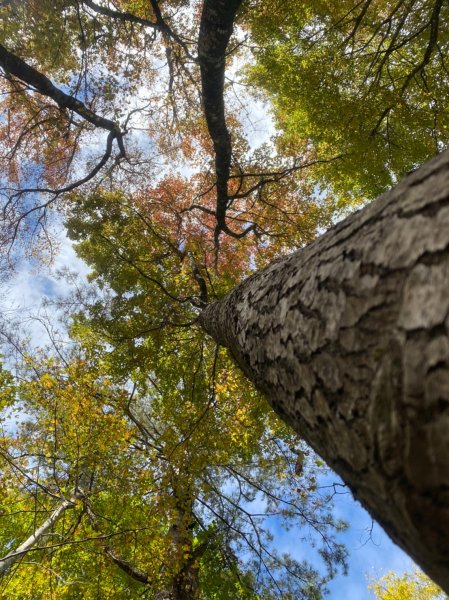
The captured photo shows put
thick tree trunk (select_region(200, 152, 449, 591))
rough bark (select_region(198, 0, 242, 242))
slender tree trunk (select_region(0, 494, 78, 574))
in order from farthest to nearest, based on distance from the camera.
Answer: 1. slender tree trunk (select_region(0, 494, 78, 574))
2. rough bark (select_region(198, 0, 242, 242))
3. thick tree trunk (select_region(200, 152, 449, 591))

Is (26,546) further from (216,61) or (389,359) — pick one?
(216,61)

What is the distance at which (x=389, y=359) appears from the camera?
61cm

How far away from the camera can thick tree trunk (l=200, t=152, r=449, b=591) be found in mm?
517

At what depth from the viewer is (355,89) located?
7039mm

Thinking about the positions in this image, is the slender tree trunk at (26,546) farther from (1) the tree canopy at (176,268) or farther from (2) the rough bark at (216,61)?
(2) the rough bark at (216,61)

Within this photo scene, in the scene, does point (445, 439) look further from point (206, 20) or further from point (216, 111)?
point (216, 111)

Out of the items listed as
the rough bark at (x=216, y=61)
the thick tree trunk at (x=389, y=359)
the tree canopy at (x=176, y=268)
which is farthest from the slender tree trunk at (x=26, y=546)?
the rough bark at (x=216, y=61)

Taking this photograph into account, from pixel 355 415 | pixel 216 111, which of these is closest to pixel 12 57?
pixel 216 111

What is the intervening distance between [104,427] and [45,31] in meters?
6.76

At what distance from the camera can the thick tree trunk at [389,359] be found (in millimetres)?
517

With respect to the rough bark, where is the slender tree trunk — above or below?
below

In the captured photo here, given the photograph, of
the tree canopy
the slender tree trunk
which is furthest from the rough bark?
the slender tree trunk

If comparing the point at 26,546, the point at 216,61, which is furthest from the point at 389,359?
the point at 26,546

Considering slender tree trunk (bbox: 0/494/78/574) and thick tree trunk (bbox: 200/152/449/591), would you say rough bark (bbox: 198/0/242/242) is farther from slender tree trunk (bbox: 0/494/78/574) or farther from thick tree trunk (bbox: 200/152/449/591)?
slender tree trunk (bbox: 0/494/78/574)
